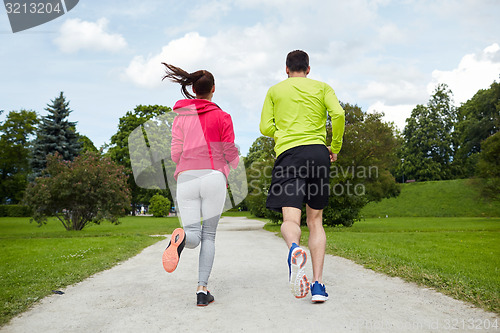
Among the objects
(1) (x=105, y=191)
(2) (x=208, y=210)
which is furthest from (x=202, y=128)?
(1) (x=105, y=191)

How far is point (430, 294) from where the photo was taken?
3672 millimetres

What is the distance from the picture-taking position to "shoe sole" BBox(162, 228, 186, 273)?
3.08m

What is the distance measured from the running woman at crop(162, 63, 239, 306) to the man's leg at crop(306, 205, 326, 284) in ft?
2.89

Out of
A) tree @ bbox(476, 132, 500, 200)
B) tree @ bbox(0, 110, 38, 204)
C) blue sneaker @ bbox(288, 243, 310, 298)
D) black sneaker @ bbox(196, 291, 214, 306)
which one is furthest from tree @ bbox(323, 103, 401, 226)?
tree @ bbox(0, 110, 38, 204)

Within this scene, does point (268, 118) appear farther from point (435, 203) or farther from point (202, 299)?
point (435, 203)

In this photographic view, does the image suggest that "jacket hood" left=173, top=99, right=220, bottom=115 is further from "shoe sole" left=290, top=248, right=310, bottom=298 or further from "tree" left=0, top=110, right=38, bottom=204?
"tree" left=0, top=110, right=38, bottom=204

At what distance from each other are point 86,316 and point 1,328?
1.94 ft

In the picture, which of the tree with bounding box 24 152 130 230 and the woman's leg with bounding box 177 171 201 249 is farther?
the tree with bounding box 24 152 130 230

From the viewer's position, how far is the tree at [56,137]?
34656 millimetres

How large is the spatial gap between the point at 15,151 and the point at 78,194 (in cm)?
2423

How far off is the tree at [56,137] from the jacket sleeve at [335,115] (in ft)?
117

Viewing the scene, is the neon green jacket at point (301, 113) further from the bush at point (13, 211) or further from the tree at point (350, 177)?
the bush at point (13, 211)

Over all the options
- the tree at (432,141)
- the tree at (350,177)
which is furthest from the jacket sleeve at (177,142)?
the tree at (432,141)

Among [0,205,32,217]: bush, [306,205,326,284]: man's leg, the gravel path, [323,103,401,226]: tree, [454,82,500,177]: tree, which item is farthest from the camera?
[454,82,500,177]: tree
